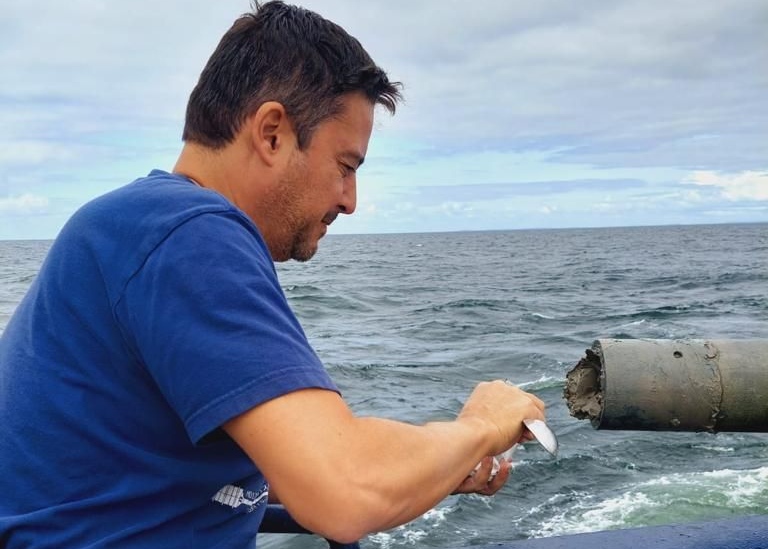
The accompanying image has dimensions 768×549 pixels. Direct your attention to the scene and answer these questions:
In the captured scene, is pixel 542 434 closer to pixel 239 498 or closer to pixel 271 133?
pixel 239 498

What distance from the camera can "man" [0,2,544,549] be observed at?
1.38m

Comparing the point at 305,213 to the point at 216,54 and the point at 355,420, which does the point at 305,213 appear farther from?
the point at 355,420

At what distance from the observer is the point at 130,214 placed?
1517 mm

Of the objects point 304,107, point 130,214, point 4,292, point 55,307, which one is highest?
point 304,107

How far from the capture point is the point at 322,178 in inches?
74.0

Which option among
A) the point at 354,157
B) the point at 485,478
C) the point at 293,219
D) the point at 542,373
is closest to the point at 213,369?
the point at 293,219

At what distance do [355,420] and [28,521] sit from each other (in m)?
0.66

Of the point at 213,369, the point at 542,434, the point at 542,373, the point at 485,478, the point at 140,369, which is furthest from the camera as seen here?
the point at 542,373

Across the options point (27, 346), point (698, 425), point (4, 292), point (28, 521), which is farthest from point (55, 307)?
point (4, 292)

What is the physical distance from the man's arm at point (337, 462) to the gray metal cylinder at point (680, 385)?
0.97 metres

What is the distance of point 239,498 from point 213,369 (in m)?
0.51

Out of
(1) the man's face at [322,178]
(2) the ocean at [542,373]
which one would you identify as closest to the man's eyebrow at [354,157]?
(1) the man's face at [322,178]

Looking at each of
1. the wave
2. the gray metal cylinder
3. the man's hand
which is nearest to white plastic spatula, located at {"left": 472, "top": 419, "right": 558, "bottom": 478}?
the man's hand

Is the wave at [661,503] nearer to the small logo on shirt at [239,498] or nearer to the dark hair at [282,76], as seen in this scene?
the small logo on shirt at [239,498]
